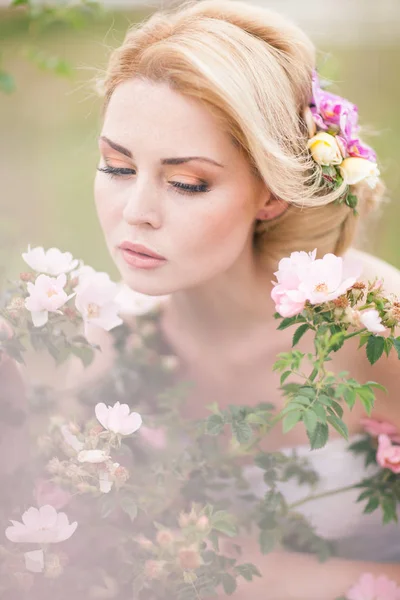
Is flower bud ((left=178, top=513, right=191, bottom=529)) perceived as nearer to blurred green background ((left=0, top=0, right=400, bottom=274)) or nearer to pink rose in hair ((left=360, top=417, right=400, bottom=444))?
pink rose in hair ((left=360, top=417, right=400, bottom=444))

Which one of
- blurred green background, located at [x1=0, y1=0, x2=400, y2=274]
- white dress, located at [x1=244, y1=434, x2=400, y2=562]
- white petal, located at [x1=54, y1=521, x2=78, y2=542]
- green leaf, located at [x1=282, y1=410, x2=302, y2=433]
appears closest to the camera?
green leaf, located at [x1=282, y1=410, x2=302, y2=433]

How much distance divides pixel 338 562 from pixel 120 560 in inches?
25.2

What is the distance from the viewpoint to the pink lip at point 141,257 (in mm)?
1512

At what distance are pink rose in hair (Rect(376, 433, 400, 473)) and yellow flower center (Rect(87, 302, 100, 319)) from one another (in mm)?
815

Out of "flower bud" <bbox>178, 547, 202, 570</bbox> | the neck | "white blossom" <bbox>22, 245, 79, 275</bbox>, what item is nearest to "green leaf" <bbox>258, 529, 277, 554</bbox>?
"flower bud" <bbox>178, 547, 202, 570</bbox>

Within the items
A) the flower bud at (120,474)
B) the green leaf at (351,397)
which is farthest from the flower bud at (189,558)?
the green leaf at (351,397)

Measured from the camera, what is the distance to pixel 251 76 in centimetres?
146

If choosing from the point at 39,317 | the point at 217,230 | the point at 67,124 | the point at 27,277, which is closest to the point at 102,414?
the point at 39,317

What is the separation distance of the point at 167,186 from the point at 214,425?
1.63 ft

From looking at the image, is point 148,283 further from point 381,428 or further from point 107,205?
point 381,428

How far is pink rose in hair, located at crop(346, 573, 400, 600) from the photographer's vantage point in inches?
62.8

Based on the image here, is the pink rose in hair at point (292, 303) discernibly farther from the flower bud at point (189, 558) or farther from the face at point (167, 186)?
the flower bud at point (189, 558)

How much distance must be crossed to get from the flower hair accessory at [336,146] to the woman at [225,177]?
0.02m

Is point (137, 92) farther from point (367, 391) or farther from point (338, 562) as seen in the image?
point (338, 562)
